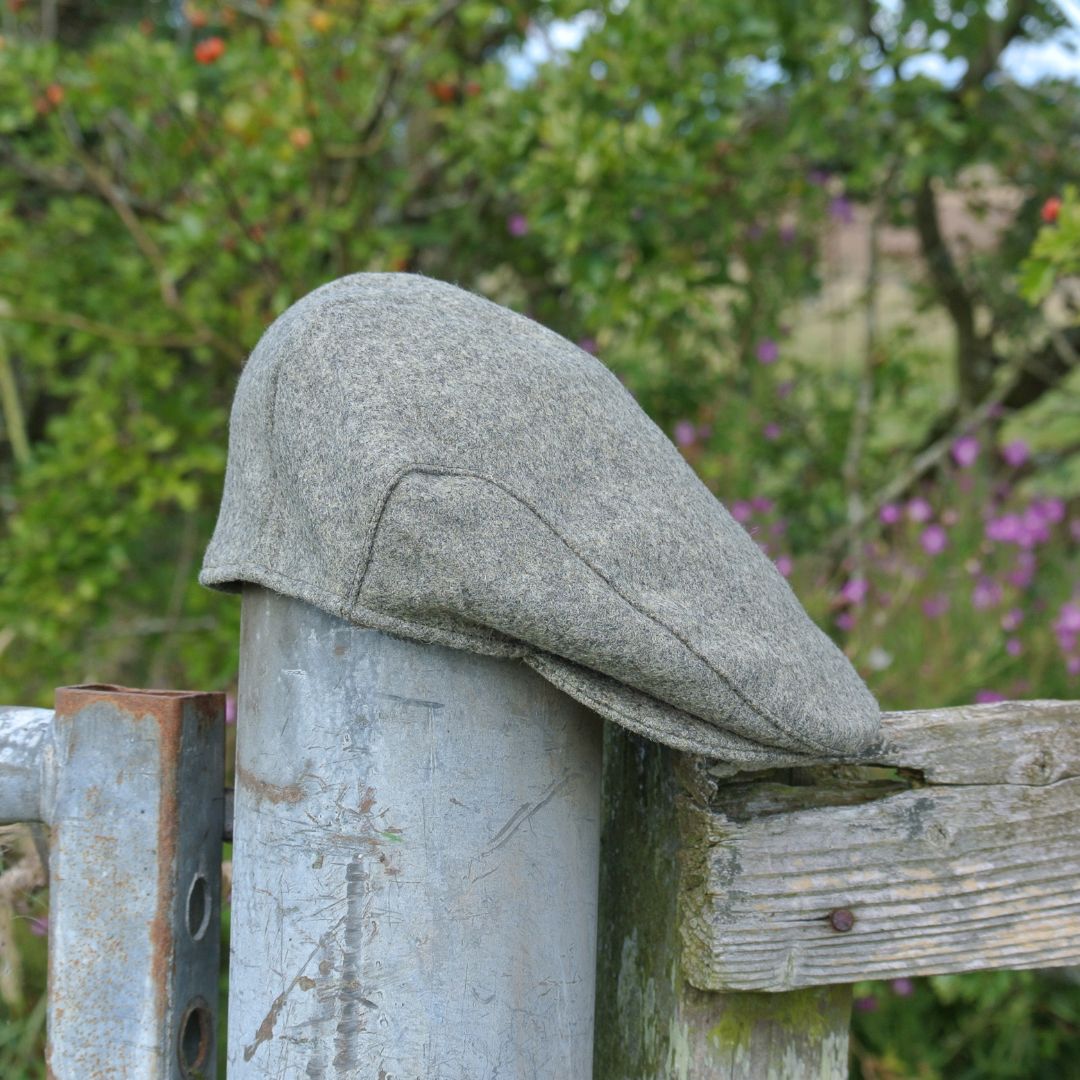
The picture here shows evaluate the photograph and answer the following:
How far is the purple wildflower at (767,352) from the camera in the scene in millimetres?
3342

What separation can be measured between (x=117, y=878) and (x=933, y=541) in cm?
243

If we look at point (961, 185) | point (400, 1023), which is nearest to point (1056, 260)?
point (400, 1023)

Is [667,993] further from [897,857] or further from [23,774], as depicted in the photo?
[23,774]

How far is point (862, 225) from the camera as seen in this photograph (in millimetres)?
3994

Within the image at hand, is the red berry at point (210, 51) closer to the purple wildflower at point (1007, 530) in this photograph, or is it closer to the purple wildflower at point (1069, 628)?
the purple wildflower at point (1007, 530)

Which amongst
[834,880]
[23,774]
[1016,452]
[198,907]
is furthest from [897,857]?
[1016,452]

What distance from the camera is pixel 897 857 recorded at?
1046mm

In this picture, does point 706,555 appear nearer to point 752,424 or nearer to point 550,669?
point 550,669

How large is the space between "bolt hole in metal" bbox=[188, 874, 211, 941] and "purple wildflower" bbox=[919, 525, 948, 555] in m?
Result: 2.36

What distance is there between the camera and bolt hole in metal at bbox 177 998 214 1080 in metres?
1.02

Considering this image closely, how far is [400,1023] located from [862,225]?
359 cm

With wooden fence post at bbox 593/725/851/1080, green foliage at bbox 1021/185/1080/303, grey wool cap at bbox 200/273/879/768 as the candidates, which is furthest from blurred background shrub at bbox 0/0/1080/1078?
grey wool cap at bbox 200/273/879/768

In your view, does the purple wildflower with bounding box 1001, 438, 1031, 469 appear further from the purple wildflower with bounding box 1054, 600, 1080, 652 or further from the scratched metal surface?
the scratched metal surface

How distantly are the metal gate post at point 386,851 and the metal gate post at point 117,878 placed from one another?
8cm
